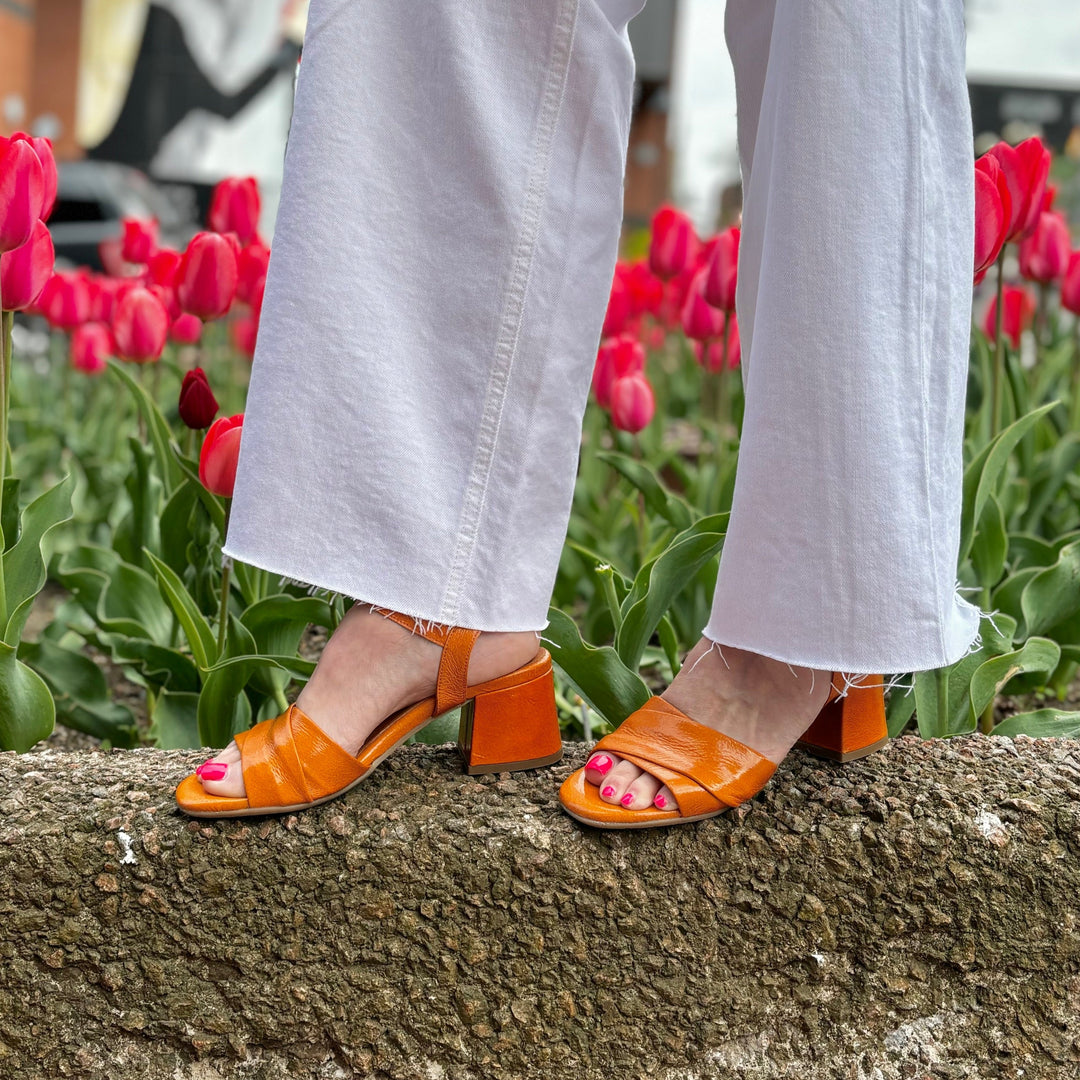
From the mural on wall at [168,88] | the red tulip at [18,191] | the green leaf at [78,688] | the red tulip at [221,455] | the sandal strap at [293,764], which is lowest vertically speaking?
the green leaf at [78,688]

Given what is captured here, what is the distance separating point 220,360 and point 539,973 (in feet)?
10.3

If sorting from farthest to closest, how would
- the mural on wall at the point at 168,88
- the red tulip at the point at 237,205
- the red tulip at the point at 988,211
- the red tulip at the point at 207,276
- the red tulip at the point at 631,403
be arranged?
the mural on wall at the point at 168,88 → the red tulip at the point at 237,205 → the red tulip at the point at 631,403 → the red tulip at the point at 207,276 → the red tulip at the point at 988,211

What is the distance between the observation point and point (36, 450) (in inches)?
92.2

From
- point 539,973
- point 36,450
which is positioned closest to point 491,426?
point 539,973

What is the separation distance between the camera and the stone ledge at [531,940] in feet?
3.03

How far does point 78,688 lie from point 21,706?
0.85 ft

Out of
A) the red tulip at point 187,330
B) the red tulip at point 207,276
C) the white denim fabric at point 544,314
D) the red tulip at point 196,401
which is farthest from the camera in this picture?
the red tulip at point 187,330

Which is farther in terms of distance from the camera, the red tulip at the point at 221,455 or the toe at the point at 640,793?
the red tulip at the point at 221,455

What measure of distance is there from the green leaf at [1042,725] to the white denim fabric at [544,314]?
368mm

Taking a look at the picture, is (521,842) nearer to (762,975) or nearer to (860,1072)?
(762,975)

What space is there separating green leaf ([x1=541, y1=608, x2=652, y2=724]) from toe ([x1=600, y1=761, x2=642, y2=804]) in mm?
173

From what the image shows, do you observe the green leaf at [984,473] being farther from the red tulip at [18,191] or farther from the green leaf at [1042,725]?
the red tulip at [18,191]

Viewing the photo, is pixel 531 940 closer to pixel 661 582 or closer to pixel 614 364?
pixel 661 582

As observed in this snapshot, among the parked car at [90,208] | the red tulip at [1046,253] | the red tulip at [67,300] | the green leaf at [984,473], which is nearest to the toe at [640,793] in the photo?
the green leaf at [984,473]
